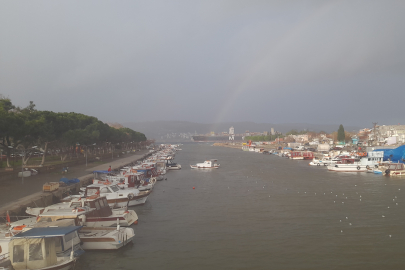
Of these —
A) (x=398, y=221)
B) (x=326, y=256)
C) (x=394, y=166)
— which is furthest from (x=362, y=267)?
(x=394, y=166)

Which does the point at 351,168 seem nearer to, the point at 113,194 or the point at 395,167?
the point at 395,167

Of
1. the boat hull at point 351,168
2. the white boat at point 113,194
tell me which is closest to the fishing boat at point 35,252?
the white boat at point 113,194

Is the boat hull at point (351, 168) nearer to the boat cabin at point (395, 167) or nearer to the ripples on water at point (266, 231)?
the boat cabin at point (395, 167)

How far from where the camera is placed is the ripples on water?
11.5 metres

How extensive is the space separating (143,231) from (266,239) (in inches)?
227

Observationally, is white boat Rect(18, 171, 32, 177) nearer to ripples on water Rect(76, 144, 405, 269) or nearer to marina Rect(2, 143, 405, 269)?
marina Rect(2, 143, 405, 269)

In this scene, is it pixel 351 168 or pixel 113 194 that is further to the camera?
pixel 351 168

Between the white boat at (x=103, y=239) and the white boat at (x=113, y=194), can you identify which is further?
the white boat at (x=113, y=194)

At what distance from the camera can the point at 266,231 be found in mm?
14891

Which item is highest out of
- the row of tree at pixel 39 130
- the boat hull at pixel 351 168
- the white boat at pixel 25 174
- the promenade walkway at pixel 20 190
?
the row of tree at pixel 39 130

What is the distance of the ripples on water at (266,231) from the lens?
453 inches

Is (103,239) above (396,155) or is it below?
below

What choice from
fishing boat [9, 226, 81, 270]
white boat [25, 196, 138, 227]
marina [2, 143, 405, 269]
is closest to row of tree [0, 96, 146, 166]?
marina [2, 143, 405, 269]

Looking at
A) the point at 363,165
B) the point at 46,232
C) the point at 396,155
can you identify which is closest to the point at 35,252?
the point at 46,232
